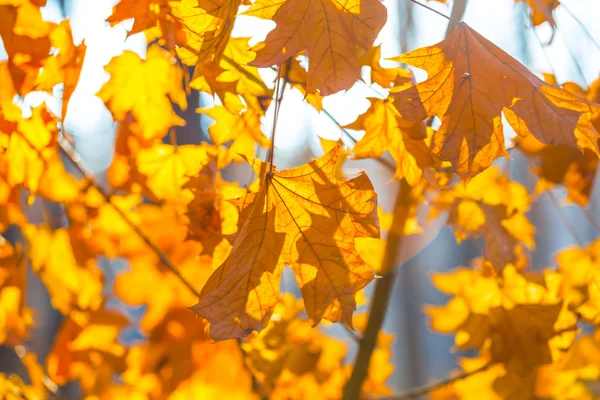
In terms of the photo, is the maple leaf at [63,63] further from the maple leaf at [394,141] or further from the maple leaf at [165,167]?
the maple leaf at [394,141]

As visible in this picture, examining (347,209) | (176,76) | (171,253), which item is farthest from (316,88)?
(171,253)

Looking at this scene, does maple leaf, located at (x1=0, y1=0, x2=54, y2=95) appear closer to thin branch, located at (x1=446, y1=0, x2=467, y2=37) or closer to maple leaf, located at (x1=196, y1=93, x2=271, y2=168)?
maple leaf, located at (x1=196, y1=93, x2=271, y2=168)

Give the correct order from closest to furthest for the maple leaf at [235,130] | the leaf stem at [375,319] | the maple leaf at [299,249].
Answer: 1. the maple leaf at [299,249]
2. the maple leaf at [235,130]
3. the leaf stem at [375,319]

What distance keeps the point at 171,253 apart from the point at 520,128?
57.3 inches

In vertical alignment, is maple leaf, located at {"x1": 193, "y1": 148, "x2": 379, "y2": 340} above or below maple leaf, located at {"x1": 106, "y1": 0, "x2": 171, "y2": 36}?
below

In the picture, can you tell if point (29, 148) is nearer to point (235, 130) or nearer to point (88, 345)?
point (235, 130)

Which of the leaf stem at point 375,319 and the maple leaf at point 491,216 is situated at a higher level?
the maple leaf at point 491,216

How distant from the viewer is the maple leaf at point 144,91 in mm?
→ 1081

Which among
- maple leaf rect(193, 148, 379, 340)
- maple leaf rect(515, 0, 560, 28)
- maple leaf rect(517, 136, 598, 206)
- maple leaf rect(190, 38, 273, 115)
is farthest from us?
maple leaf rect(517, 136, 598, 206)

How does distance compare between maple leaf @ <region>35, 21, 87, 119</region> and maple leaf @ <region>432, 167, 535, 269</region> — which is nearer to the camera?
maple leaf @ <region>35, 21, 87, 119</region>

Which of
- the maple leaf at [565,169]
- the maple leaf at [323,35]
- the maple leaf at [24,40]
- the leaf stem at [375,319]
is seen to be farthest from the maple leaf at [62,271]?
the maple leaf at [565,169]

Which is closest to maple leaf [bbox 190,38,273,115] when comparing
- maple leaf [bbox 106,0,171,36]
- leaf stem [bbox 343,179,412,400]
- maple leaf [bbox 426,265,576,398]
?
maple leaf [bbox 106,0,171,36]

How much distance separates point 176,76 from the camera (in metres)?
1.04

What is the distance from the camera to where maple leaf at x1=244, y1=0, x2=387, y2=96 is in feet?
1.97
